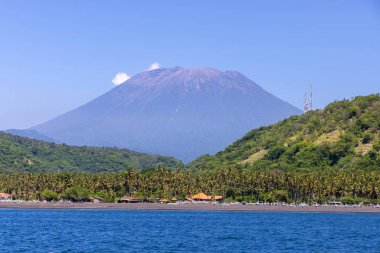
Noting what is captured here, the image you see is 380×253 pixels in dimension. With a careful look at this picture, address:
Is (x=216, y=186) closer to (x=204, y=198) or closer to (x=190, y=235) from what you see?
(x=204, y=198)

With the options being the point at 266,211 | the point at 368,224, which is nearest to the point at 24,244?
the point at 368,224

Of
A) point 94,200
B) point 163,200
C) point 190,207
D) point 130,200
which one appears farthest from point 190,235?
point 94,200

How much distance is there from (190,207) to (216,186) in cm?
1669

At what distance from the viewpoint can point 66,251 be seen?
73375 millimetres

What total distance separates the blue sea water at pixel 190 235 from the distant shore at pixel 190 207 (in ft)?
84.2

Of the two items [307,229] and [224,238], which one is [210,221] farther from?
[224,238]

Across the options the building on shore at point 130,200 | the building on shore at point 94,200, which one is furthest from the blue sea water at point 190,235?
the building on shore at point 94,200

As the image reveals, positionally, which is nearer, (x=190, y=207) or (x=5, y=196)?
(x=190, y=207)

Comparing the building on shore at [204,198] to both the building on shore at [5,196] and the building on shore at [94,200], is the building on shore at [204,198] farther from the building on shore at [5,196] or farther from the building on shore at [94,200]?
the building on shore at [5,196]

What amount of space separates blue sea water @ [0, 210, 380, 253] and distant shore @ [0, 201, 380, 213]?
25.7m

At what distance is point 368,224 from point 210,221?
988 inches

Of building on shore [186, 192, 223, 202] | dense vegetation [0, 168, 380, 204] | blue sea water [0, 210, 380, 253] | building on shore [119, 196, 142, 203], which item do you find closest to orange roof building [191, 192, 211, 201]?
building on shore [186, 192, 223, 202]

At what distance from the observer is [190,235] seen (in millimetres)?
94625

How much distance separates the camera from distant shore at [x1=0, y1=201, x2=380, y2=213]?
6097 inches
